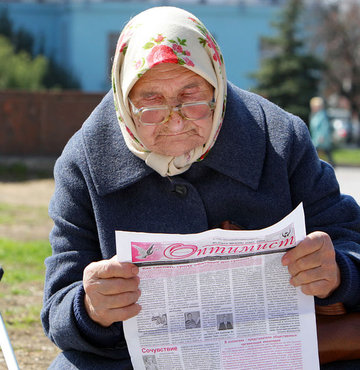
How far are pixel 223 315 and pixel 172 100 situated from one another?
63 cm

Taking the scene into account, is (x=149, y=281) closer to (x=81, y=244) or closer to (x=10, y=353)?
(x=81, y=244)

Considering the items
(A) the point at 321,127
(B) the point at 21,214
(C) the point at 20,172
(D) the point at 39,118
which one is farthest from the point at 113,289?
(D) the point at 39,118

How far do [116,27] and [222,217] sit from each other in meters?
24.6

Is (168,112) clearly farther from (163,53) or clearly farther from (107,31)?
(107,31)

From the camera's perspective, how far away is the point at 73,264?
88.7 inches

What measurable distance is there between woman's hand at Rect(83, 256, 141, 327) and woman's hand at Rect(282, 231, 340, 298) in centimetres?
41

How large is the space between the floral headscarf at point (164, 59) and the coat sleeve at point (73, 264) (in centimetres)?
22

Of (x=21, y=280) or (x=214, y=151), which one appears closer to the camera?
(x=214, y=151)

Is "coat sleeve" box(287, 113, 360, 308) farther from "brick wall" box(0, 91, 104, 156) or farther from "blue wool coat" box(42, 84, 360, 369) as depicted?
"brick wall" box(0, 91, 104, 156)

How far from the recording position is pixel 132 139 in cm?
227

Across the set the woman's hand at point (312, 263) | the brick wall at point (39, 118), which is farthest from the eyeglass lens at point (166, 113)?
the brick wall at point (39, 118)

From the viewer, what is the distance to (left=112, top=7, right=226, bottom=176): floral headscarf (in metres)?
2.12

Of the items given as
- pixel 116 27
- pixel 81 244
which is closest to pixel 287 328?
pixel 81 244

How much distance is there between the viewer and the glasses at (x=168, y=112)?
7.02ft
